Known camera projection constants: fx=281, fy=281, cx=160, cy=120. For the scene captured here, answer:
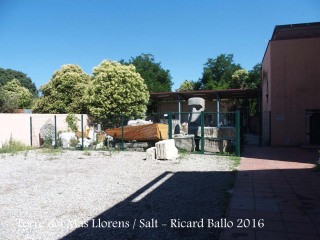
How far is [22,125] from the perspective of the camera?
15.2 metres

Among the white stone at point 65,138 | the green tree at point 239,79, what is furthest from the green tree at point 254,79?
the white stone at point 65,138

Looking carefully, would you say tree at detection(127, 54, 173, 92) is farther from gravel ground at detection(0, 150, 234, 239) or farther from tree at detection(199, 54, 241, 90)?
gravel ground at detection(0, 150, 234, 239)

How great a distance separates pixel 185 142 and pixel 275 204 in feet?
24.5

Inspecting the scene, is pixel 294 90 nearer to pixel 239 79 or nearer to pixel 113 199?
pixel 113 199

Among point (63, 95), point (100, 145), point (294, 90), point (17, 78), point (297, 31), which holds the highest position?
point (17, 78)

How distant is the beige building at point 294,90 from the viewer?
48.7ft

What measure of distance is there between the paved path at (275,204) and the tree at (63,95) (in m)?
15.9

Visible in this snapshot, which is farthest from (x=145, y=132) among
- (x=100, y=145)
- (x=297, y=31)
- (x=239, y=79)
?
(x=239, y=79)

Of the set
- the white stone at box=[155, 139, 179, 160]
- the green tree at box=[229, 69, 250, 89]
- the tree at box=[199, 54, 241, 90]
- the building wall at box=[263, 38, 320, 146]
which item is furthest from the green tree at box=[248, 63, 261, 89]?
the white stone at box=[155, 139, 179, 160]

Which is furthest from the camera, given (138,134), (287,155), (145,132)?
(138,134)

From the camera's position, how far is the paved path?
3820 millimetres

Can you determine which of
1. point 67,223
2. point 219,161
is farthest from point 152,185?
point 219,161

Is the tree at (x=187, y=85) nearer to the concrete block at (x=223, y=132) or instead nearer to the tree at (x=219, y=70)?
the tree at (x=219, y=70)

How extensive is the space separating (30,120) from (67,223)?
12401 millimetres
